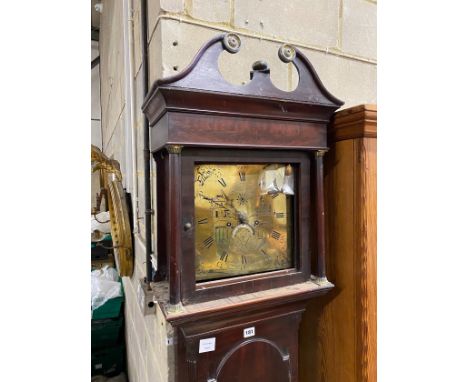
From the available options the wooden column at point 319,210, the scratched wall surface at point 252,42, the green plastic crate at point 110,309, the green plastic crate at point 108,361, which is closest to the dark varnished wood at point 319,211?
the wooden column at point 319,210

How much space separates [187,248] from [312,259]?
404 mm

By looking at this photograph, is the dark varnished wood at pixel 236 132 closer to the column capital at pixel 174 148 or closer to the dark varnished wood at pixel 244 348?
the column capital at pixel 174 148

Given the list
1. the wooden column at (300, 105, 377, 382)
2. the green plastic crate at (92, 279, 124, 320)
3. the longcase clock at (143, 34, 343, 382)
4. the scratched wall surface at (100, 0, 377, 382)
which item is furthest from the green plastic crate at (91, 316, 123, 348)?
the wooden column at (300, 105, 377, 382)

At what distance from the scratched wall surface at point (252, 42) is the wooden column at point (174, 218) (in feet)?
0.76

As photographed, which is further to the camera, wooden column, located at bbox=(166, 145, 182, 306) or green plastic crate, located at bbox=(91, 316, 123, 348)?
green plastic crate, located at bbox=(91, 316, 123, 348)

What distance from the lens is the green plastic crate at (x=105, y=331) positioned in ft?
6.76

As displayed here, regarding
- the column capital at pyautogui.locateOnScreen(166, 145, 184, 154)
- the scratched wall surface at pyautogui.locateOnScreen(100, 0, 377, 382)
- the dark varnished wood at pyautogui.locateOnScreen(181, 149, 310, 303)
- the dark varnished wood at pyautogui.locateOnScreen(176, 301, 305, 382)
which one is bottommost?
the dark varnished wood at pyautogui.locateOnScreen(176, 301, 305, 382)

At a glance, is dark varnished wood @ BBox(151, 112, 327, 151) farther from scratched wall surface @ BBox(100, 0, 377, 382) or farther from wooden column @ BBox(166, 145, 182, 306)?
scratched wall surface @ BBox(100, 0, 377, 382)

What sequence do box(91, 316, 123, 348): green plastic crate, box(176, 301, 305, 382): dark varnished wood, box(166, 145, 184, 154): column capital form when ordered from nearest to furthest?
box(166, 145, 184, 154): column capital < box(176, 301, 305, 382): dark varnished wood < box(91, 316, 123, 348): green plastic crate

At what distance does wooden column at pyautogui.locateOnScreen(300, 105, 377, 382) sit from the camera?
873mm

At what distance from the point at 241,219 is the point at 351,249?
1.17ft

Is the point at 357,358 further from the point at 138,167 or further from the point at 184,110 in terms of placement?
the point at 138,167

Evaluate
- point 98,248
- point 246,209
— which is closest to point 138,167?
point 246,209

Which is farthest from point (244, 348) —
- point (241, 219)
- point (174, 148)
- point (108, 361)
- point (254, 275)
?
point (108, 361)
